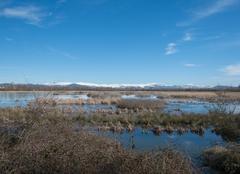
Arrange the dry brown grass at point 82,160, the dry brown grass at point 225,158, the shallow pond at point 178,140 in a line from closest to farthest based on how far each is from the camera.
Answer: the dry brown grass at point 82,160 < the dry brown grass at point 225,158 < the shallow pond at point 178,140

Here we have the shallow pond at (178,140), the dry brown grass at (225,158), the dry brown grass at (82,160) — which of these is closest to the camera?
the dry brown grass at (82,160)

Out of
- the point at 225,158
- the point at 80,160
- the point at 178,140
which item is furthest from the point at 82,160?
the point at 178,140

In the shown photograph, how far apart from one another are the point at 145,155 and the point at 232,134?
50.0 ft

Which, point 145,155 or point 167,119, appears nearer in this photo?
point 145,155

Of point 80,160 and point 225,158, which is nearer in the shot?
point 80,160

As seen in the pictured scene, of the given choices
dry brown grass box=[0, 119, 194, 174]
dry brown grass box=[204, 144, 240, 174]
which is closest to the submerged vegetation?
dry brown grass box=[0, 119, 194, 174]

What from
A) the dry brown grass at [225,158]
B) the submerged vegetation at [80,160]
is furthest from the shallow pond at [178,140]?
the submerged vegetation at [80,160]

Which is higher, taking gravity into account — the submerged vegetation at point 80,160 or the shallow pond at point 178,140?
the submerged vegetation at point 80,160

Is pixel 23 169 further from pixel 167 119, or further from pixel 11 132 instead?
pixel 167 119

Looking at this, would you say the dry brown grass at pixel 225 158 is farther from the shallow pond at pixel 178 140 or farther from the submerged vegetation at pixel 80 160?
the submerged vegetation at pixel 80 160

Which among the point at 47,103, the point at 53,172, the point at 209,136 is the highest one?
the point at 47,103

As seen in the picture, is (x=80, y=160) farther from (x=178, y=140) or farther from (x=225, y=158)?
(x=178, y=140)

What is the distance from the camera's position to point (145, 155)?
254 inches

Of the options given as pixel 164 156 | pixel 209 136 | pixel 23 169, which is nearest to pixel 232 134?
pixel 209 136
